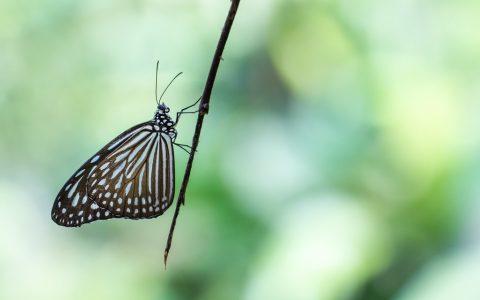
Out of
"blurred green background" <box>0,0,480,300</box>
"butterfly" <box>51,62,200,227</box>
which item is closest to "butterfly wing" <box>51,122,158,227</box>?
"butterfly" <box>51,62,200,227</box>

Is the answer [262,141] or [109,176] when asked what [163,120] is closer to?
[109,176]

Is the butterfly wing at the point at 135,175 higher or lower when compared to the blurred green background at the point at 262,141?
lower

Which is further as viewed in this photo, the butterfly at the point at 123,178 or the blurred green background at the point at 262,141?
the blurred green background at the point at 262,141

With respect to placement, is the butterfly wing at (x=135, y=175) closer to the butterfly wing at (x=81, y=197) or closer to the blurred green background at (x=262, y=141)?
the butterfly wing at (x=81, y=197)

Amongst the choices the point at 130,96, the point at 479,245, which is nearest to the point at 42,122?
the point at 130,96

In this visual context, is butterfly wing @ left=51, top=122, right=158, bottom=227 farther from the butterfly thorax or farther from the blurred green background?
the blurred green background

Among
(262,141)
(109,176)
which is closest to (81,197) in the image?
(109,176)

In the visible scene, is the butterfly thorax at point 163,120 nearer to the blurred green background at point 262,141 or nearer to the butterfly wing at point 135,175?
the butterfly wing at point 135,175

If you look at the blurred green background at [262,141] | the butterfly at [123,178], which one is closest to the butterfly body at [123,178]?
the butterfly at [123,178]

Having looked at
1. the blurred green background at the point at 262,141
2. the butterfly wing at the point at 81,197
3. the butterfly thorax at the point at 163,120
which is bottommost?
the butterfly wing at the point at 81,197
